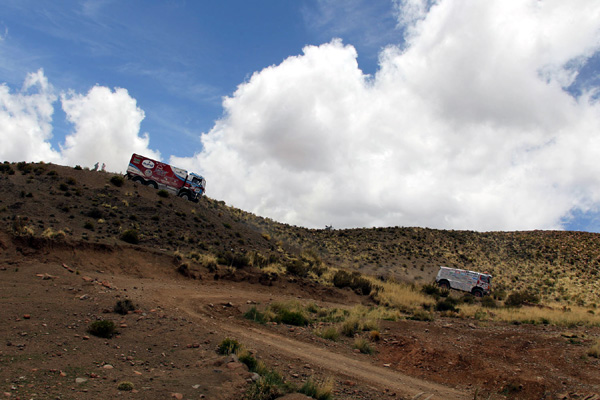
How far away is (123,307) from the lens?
12.9m

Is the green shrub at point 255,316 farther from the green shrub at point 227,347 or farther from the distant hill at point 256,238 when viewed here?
the distant hill at point 256,238

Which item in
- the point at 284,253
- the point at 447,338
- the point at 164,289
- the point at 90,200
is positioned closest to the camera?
the point at 447,338

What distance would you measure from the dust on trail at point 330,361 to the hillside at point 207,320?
9 centimetres

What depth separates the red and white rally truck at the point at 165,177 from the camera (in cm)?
3756

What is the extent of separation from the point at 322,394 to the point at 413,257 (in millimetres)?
50544

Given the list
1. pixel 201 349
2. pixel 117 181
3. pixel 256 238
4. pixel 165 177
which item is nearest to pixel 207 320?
pixel 201 349

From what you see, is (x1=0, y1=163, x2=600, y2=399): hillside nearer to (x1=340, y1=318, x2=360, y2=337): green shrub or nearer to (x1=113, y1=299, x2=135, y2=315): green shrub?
(x1=340, y1=318, x2=360, y2=337): green shrub

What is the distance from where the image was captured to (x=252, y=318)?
17.2 metres

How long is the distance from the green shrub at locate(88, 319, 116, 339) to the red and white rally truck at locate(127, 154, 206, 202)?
29.1m

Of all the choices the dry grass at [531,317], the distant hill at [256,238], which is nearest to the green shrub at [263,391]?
the distant hill at [256,238]

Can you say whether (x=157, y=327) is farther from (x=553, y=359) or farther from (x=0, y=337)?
(x=553, y=359)

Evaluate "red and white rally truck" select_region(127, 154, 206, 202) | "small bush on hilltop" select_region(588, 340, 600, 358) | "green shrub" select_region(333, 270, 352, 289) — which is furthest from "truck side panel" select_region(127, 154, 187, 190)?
"small bush on hilltop" select_region(588, 340, 600, 358)

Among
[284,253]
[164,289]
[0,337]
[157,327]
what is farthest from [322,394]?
[284,253]

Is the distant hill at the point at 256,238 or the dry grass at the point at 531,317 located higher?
the distant hill at the point at 256,238
